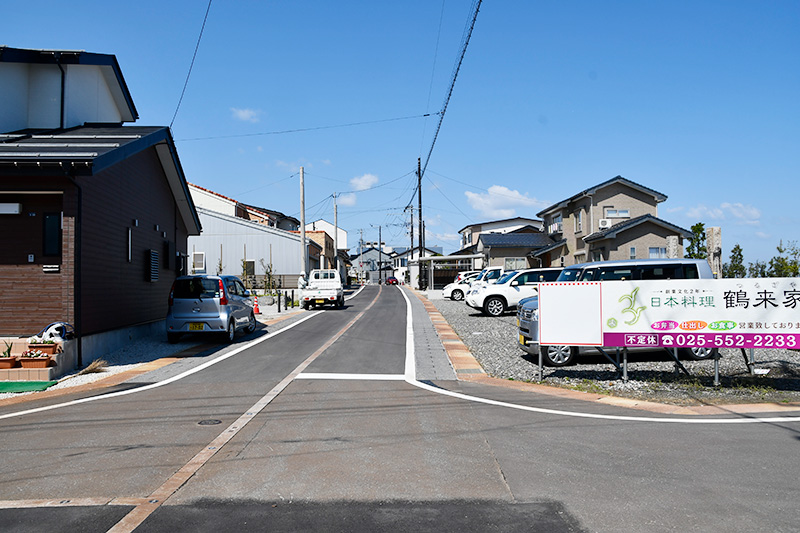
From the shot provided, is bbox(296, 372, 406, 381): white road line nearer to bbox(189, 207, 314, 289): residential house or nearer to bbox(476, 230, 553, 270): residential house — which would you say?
bbox(189, 207, 314, 289): residential house

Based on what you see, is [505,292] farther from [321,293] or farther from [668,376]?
[668,376]

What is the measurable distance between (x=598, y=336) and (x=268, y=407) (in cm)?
536

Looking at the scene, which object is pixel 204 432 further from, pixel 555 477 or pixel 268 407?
pixel 555 477

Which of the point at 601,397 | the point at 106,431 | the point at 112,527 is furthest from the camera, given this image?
the point at 601,397

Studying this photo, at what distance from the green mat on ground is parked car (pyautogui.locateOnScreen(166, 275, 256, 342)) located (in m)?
4.32

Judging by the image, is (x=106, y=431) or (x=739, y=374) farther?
(x=739, y=374)

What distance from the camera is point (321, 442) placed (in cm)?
605

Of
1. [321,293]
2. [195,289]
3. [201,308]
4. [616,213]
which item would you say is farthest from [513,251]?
[201,308]

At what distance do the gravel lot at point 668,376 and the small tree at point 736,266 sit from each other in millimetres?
12082

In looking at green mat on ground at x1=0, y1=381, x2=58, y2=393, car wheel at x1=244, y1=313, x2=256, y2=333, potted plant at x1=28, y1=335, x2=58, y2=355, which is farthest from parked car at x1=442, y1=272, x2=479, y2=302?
green mat on ground at x1=0, y1=381, x2=58, y2=393

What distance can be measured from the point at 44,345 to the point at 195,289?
427cm

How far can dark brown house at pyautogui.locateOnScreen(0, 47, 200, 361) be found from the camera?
35.3 feet

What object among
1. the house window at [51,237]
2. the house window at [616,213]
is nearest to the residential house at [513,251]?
the house window at [616,213]

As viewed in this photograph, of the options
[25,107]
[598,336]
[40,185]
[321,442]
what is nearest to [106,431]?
[321,442]
